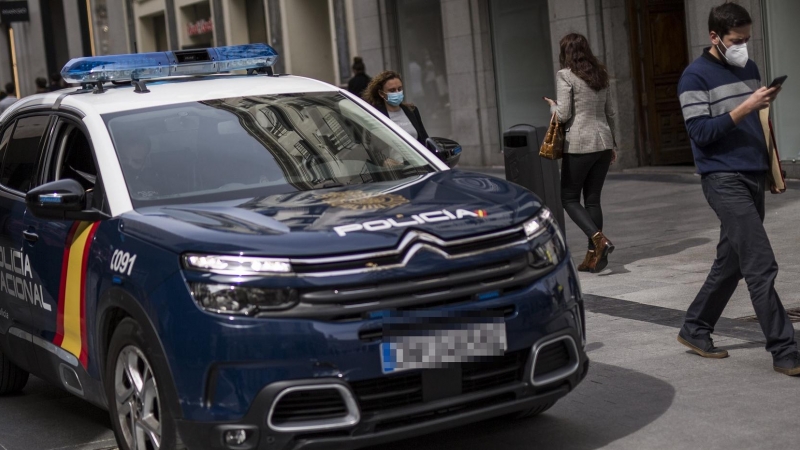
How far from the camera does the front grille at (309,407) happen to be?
4488 millimetres

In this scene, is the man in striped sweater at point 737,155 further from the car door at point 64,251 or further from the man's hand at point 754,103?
the car door at point 64,251

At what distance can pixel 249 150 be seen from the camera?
5898 mm

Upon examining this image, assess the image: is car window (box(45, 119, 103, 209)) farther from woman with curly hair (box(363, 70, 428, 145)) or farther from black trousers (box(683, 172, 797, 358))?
woman with curly hair (box(363, 70, 428, 145))

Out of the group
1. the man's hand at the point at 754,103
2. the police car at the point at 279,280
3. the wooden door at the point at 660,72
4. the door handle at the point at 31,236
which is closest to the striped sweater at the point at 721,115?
the man's hand at the point at 754,103

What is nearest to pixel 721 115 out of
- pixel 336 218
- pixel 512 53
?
pixel 336 218

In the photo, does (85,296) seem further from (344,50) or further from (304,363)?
(344,50)

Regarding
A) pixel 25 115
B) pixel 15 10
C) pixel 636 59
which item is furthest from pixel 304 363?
pixel 15 10

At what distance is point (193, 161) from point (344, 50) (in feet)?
61.8

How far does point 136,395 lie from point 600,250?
5310 mm

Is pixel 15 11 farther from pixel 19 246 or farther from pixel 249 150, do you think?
pixel 249 150

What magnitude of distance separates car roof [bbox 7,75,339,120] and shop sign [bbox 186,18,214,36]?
79.5ft

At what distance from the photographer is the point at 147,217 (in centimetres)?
515

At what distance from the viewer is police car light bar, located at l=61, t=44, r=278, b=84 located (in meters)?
6.50

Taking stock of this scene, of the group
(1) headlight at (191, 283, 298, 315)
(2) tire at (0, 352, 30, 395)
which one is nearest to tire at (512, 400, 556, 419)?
(1) headlight at (191, 283, 298, 315)
